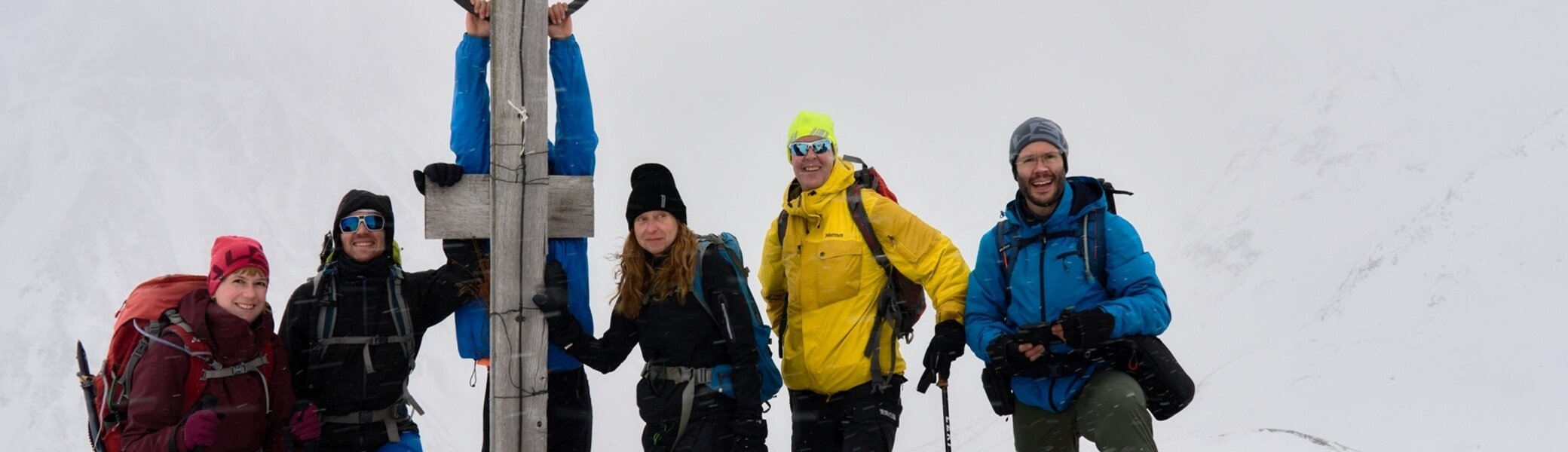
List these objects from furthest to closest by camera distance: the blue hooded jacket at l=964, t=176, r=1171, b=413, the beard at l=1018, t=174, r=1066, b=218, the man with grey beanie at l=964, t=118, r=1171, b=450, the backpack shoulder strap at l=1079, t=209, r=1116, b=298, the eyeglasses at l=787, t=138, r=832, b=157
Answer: the eyeglasses at l=787, t=138, r=832, b=157, the beard at l=1018, t=174, r=1066, b=218, the backpack shoulder strap at l=1079, t=209, r=1116, b=298, the blue hooded jacket at l=964, t=176, r=1171, b=413, the man with grey beanie at l=964, t=118, r=1171, b=450

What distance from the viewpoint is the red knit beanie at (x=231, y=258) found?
5332 mm

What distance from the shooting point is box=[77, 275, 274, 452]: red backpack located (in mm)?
5102

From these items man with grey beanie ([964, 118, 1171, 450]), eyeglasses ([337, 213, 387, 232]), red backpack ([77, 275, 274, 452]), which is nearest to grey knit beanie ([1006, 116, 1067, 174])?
man with grey beanie ([964, 118, 1171, 450])

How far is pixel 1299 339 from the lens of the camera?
143ft

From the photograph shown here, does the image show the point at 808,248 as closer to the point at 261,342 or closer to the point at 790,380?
the point at 790,380

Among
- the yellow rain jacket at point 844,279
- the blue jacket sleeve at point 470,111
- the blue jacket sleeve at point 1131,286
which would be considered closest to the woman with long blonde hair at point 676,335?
the yellow rain jacket at point 844,279

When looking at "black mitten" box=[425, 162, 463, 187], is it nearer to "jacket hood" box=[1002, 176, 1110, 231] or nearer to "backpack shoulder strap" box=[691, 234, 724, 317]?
"backpack shoulder strap" box=[691, 234, 724, 317]

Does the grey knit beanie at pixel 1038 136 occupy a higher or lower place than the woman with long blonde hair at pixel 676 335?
higher

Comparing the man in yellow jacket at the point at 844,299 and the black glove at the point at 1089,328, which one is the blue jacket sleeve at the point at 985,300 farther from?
the black glove at the point at 1089,328

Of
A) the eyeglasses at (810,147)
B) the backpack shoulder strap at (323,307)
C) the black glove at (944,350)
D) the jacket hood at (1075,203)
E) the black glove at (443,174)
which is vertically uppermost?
the eyeglasses at (810,147)

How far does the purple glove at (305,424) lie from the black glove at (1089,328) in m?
3.59

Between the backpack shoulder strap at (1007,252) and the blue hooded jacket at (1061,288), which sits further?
the backpack shoulder strap at (1007,252)

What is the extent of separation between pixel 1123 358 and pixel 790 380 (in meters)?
1.74

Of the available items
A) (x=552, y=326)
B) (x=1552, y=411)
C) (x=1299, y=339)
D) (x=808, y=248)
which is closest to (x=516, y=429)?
(x=552, y=326)
